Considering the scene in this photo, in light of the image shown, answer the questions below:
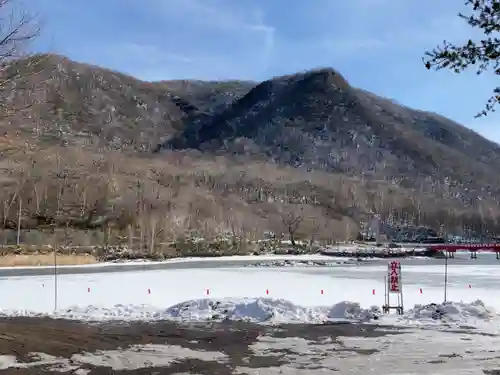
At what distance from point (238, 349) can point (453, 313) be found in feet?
26.3

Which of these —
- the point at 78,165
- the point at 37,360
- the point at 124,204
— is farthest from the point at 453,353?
the point at 78,165

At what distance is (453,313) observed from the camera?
18.2m

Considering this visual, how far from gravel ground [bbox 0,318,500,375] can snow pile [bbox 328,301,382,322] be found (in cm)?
117

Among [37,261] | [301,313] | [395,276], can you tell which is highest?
[395,276]

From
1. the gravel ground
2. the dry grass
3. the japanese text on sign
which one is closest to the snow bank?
the gravel ground

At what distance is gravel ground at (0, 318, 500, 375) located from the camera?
1147cm

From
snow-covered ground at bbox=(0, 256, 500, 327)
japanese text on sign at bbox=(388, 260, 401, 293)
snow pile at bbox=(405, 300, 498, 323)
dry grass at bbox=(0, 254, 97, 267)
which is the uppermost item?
japanese text on sign at bbox=(388, 260, 401, 293)

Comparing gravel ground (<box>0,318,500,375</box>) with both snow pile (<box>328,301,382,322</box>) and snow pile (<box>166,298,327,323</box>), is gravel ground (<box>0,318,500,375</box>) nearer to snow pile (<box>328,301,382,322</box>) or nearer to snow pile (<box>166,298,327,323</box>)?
snow pile (<box>166,298,327,323</box>)

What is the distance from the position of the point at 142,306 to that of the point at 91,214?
9985 centimetres

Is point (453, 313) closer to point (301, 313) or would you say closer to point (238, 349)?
point (301, 313)

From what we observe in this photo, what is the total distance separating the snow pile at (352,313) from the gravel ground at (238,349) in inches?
46.2

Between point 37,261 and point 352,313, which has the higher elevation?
point 352,313

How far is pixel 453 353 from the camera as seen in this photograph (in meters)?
13.0

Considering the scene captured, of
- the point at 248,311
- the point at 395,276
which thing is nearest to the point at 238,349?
the point at 248,311
